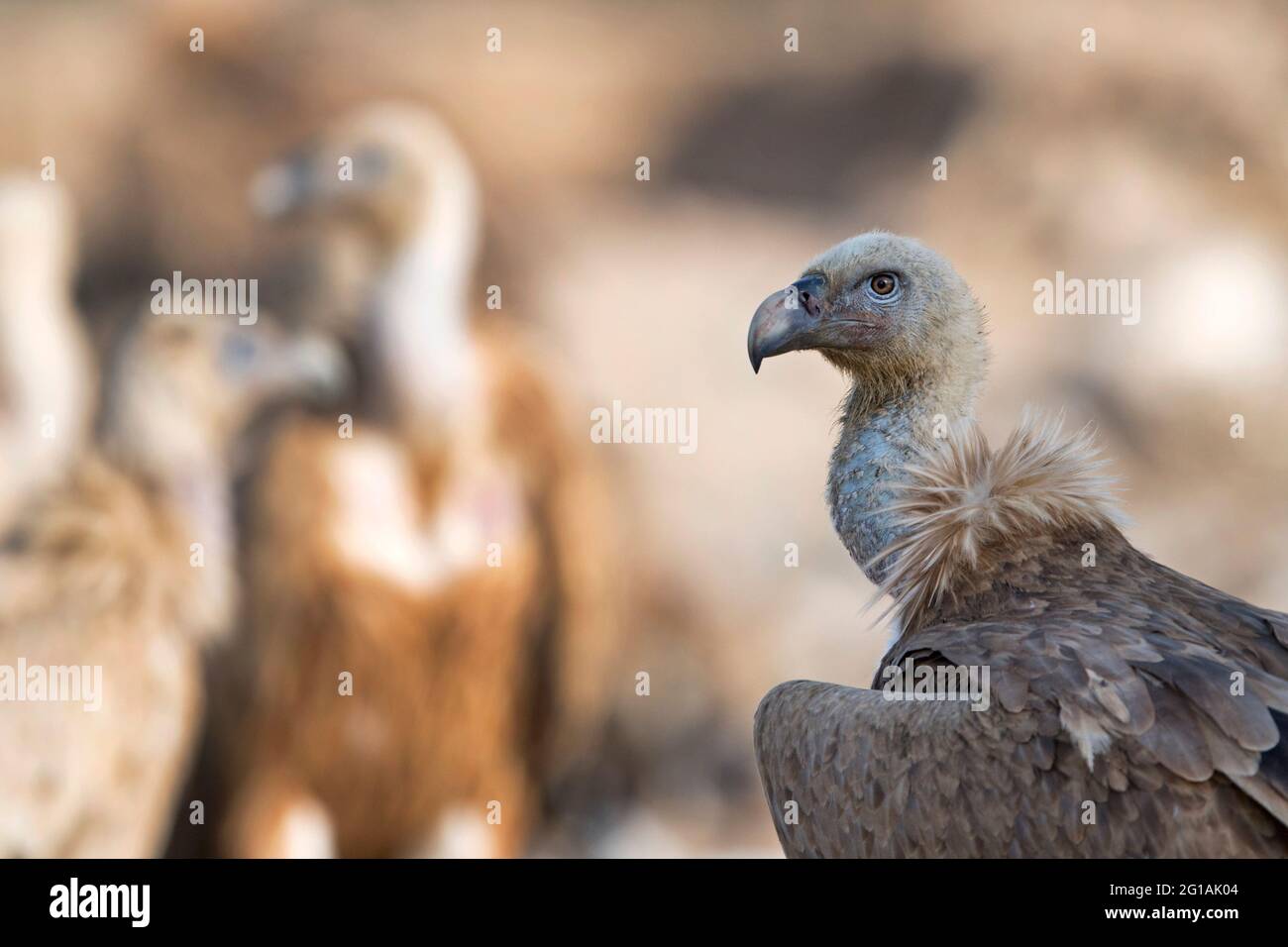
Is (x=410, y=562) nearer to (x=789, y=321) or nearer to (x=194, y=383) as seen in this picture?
(x=194, y=383)

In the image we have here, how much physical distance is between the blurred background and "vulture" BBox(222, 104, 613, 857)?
113mm

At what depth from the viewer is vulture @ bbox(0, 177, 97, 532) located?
4.09 m

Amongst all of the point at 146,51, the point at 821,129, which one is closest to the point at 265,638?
the point at 146,51

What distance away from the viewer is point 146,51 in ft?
14.0

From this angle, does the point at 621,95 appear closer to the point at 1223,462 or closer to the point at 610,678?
the point at 610,678

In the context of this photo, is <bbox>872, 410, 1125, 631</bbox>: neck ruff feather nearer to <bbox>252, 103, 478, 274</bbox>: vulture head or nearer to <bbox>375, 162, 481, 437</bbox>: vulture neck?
<bbox>375, 162, 481, 437</bbox>: vulture neck

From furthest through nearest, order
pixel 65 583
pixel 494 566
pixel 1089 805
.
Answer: pixel 494 566
pixel 65 583
pixel 1089 805

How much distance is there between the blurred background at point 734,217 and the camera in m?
4.26

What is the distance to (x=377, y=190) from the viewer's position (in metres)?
4.25

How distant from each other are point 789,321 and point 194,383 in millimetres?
2561

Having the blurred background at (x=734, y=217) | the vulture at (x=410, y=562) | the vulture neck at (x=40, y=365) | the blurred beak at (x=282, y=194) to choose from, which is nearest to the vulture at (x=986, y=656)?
the blurred background at (x=734, y=217)

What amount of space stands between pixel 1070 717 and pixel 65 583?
10.8 ft

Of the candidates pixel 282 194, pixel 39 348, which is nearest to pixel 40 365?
pixel 39 348

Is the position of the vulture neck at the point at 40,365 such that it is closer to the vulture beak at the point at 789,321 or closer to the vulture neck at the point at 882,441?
the vulture beak at the point at 789,321
